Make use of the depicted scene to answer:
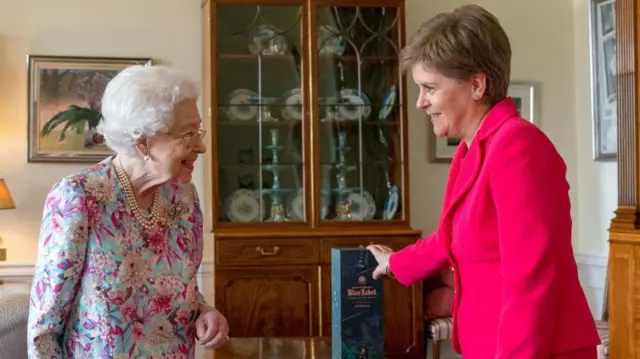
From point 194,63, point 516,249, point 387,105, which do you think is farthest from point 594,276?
point 516,249

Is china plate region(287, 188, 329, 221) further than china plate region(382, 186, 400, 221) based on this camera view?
No

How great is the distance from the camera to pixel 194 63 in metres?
4.61

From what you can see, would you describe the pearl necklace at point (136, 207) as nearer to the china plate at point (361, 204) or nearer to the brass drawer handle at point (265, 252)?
the brass drawer handle at point (265, 252)

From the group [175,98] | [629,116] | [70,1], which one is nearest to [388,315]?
[629,116]

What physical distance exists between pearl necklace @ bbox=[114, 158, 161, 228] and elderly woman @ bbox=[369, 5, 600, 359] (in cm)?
62

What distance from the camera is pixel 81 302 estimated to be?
1.69 m

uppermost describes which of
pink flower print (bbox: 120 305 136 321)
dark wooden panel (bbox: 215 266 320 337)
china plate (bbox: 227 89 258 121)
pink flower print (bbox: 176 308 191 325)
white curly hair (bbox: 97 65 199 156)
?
china plate (bbox: 227 89 258 121)

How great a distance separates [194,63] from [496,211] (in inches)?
131

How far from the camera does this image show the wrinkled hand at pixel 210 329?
1821 mm

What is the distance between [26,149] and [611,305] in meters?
3.06

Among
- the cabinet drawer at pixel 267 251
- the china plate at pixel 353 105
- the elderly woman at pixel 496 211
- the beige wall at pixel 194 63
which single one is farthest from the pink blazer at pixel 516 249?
the china plate at pixel 353 105

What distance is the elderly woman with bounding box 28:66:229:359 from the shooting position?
1.66 meters

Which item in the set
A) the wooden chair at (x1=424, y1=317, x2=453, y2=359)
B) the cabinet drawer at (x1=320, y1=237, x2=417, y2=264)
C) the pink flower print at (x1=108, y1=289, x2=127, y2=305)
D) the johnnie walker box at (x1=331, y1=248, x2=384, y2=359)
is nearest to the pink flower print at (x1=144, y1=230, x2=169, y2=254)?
the pink flower print at (x1=108, y1=289, x2=127, y2=305)

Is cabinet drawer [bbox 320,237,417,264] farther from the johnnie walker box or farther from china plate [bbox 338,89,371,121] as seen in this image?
the johnnie walker box
